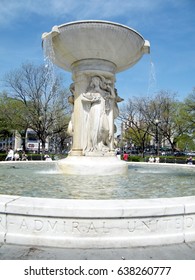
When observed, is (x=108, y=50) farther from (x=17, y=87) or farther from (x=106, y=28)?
(x=17, y=87)

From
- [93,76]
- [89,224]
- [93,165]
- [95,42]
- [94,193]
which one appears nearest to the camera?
[89,224]

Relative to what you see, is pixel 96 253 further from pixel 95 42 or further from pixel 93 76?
pixel 93 76

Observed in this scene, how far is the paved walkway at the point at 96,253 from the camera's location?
3164mm

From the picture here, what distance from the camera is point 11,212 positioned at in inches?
138

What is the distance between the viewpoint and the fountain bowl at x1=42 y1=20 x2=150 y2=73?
342 inches

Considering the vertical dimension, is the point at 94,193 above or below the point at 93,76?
below

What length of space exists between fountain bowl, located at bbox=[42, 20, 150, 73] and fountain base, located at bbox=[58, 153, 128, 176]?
12.0 ft

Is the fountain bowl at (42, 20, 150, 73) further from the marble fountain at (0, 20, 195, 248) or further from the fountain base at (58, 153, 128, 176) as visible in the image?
the fountain base at (58, 153, 128, 176)

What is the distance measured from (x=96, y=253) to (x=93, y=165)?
602 centimetres

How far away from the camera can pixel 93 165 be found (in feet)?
30.4

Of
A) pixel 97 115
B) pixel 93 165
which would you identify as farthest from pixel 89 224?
pixel 97 115

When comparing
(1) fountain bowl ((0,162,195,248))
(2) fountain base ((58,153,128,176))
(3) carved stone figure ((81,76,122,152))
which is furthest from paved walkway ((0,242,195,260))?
(3) carved stone figure ((81,76,122,152))

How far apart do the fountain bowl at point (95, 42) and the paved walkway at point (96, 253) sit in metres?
7.23
